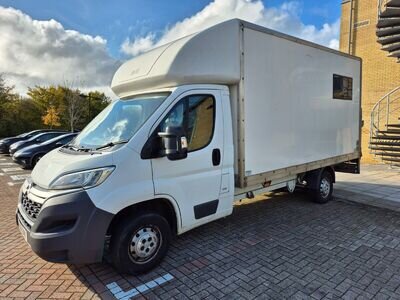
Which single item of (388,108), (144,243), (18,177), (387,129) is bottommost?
(18,177)

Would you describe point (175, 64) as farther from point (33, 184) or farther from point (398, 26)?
point (398, 26)

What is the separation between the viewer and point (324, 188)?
632 cm

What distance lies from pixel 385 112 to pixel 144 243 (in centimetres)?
1344

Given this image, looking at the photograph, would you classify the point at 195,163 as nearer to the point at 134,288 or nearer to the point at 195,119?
the point at 195,119

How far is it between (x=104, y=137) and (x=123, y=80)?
1206 mm

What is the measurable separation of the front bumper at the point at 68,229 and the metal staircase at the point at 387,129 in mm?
11619

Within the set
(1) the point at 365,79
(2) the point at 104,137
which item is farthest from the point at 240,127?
(1) the point at 365,79

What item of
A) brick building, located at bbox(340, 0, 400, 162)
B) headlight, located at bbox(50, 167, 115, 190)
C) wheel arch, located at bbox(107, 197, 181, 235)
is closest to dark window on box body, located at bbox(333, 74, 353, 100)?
wheel arch, located at bbox(107, 197, 181, 235)

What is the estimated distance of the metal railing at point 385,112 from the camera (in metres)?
12.4

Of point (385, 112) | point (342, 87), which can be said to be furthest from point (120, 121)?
point (385, 112)

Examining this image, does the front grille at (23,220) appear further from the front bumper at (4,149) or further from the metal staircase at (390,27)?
the front bumper at (4,149)

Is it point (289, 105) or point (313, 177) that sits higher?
point (289, 105)

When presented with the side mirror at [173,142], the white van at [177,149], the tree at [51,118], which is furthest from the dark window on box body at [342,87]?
the tree at [51,118]

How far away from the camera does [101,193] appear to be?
288cm
